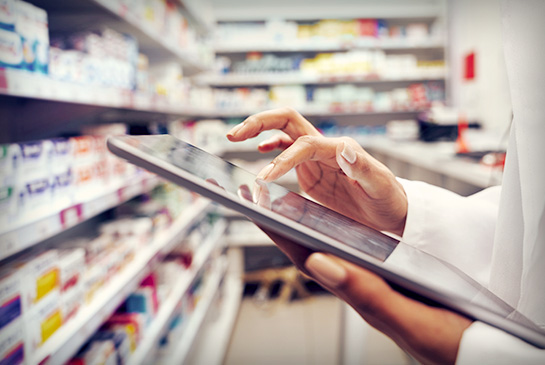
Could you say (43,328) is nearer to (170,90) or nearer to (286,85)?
(170,90)

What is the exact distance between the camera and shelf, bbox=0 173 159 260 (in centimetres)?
83

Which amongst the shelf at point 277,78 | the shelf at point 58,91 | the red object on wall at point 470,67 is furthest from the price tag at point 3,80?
the red object on wall at point 470,67

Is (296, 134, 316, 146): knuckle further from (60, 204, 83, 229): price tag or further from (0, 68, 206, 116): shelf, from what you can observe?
(60, 204, 83, 229): price tag

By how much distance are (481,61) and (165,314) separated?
130 inches

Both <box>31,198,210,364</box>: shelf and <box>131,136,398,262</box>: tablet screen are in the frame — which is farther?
<box>31,198,210,364</box>: shelf

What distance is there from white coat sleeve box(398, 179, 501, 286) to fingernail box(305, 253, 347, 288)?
1.30 feet

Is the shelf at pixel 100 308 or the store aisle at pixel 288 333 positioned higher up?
the shelf at pixel 100 308

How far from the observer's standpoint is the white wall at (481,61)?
3.15 meters

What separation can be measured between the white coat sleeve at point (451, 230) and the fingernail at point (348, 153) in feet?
0.68

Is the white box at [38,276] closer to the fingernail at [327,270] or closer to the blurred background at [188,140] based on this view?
the blurred background at [188,140]

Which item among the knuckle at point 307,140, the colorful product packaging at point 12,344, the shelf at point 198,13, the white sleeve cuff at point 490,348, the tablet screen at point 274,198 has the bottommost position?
the colorful product packaging at point 12,344

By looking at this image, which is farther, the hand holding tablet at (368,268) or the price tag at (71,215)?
the price tag at (71,215)

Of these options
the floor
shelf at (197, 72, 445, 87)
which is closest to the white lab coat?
the floor

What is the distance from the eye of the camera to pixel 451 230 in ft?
2.34
